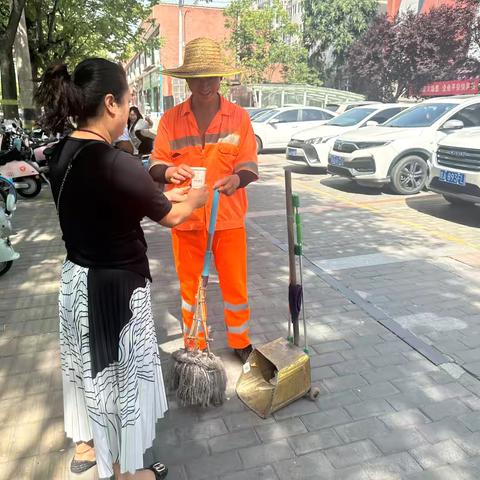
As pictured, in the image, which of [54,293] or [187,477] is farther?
[54,293]

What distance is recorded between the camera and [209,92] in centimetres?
275

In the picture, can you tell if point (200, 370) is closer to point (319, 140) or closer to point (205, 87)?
point (205, 87)

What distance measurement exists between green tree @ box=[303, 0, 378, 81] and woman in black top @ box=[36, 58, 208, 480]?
3373cm

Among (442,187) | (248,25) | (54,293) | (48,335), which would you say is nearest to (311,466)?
(48,335)

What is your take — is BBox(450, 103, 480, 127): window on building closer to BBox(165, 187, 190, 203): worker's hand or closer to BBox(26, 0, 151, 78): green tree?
BBox(165, 187, 190, 203): worker's hand

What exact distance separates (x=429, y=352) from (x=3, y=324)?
10.9 ft

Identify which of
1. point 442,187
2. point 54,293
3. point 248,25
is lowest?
point 54,293

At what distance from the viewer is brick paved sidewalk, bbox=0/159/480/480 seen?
7.77ft

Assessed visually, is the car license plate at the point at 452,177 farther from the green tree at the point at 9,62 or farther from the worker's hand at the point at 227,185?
the green tree at the point at 9,62

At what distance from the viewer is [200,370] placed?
2.66m

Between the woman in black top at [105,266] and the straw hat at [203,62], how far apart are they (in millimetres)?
949

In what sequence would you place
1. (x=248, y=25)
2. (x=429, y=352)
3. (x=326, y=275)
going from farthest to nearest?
(x=248, y=25), (x=326, y=275), (x=429, y=352)

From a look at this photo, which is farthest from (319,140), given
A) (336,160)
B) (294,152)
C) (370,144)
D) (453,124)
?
(453,124)

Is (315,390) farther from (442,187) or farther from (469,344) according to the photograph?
(442,187)
